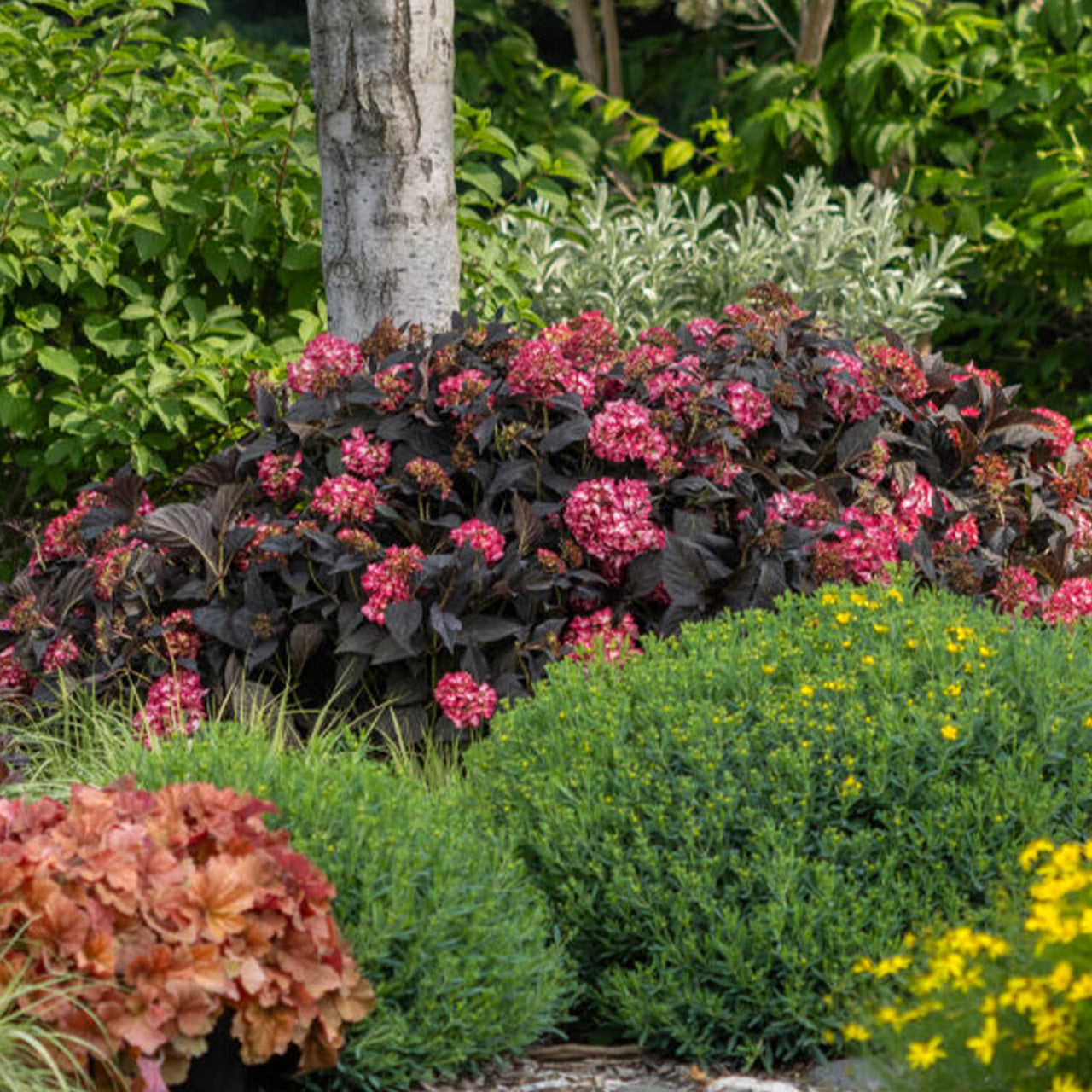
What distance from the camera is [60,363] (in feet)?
18.0

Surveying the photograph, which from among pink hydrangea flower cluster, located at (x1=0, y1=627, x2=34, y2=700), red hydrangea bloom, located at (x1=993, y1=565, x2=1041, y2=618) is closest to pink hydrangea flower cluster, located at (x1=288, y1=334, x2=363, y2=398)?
pink hydrangea flower cluster, located at (x1=0, y1=627, x2=34, y2=700)

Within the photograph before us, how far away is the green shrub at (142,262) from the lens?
5.47m

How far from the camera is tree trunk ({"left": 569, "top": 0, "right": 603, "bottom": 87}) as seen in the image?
9.09 meters

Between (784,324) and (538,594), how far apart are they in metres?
1.32

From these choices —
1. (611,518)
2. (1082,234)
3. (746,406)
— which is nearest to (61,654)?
(611,518)

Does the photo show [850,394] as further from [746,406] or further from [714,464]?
[714,464]

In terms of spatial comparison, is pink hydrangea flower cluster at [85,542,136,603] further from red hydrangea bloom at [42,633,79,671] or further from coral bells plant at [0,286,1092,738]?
red hydrangea bloom at [42,633,79,671]

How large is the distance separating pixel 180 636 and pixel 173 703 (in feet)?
0.70

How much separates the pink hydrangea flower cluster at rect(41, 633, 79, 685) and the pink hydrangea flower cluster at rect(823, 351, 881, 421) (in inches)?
91.6

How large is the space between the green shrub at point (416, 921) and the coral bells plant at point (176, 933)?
A: 10 cm

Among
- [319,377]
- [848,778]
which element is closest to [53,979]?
[848,778]

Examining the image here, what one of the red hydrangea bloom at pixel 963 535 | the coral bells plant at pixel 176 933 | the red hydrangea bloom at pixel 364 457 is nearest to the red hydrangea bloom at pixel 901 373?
the red hydrangea bloom at pixel 963 535

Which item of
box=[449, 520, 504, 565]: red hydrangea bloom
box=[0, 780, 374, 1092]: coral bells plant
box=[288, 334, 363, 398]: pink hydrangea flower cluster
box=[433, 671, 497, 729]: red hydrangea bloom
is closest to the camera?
box=[0, 780, 374, 1092]: coral bells plant

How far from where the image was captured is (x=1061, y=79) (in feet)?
23.1
